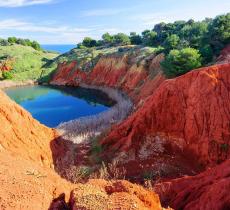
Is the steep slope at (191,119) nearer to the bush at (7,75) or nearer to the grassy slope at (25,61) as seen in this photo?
the bush at (7,75)

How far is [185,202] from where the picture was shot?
43.5 ft

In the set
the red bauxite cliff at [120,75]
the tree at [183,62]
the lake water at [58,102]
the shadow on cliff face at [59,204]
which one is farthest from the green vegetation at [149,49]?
the shadow on cliff face at [59,204]

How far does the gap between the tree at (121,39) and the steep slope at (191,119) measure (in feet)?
178

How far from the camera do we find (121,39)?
3110 inches

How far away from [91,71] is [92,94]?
1022cm

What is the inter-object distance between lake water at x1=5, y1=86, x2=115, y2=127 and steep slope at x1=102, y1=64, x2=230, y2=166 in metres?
13.4

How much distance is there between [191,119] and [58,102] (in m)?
30.5

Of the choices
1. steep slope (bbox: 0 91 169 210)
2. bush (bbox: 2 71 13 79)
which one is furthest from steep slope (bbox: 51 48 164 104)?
steep slope (bbox: 0 91 169 210)

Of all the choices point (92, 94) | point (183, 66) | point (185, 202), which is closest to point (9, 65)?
point (92, 94)

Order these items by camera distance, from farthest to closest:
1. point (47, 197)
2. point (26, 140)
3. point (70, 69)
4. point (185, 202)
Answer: point (70, 69) < point (26, 140) < point (185, 202) < point (47, 197)

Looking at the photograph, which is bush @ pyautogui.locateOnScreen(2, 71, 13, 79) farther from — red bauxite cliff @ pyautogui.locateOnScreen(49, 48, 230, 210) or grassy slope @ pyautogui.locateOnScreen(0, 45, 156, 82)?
red bauxite cliff @ pyautogui.locateOnScreen(49, 48, 230, 210)

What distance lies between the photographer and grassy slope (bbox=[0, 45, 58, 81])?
7238 centimetres

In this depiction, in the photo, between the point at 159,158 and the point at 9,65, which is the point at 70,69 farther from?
the point at 159,158

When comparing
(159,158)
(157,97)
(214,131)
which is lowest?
(159,158)
